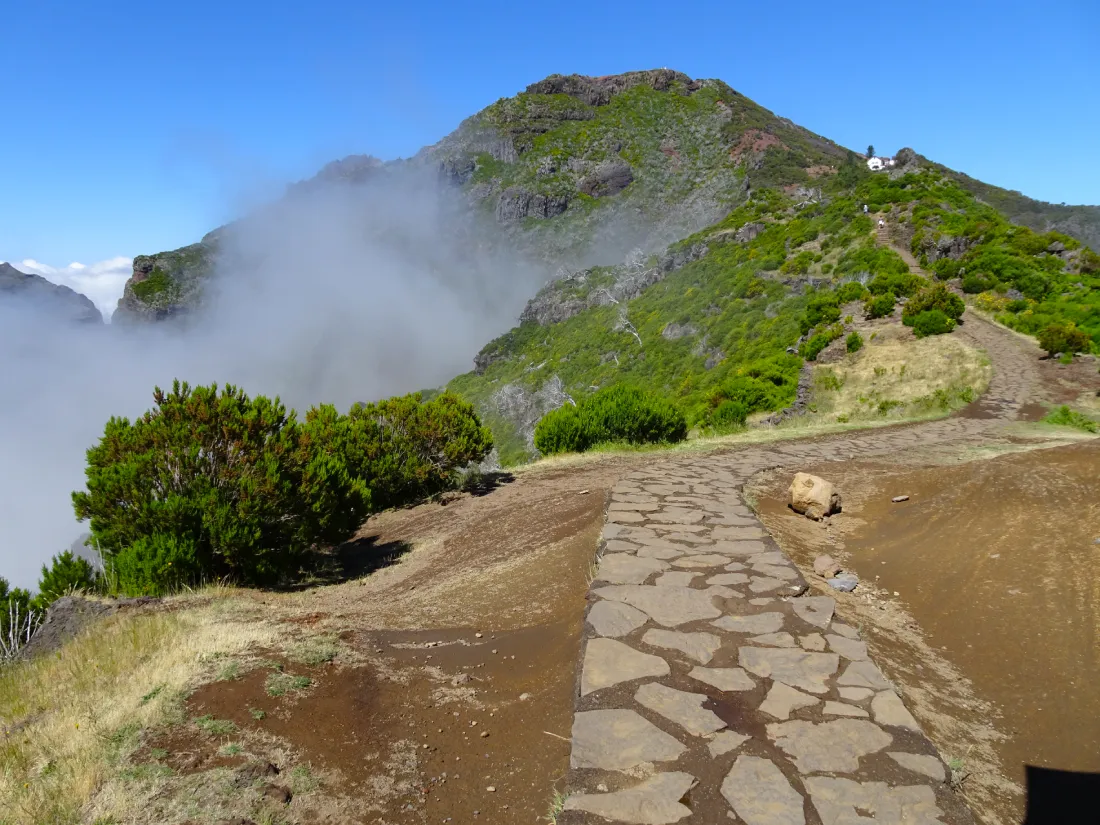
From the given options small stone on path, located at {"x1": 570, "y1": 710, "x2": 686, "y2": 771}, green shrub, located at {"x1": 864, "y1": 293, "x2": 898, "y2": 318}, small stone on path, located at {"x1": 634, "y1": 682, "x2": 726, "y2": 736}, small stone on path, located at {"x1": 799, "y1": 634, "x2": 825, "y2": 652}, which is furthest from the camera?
green shrub, located at {"x1": 864, "y1": 293, "x2": 898, "y2": 318}

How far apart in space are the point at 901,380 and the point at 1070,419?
175 inches

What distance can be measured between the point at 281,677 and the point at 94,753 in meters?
0.94

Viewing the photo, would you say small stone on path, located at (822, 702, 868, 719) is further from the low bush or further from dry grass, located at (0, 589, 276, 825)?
the low bush

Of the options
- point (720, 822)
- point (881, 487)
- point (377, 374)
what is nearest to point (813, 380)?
point (881, 487)

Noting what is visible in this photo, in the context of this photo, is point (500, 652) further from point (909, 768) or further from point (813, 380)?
point (813, 380)

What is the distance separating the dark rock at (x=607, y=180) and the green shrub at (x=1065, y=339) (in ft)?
225

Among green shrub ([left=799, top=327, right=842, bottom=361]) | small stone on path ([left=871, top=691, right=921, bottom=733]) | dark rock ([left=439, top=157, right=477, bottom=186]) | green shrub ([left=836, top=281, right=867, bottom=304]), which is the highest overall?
dark rock ([left=439, top=157, right=477, bottom=186])

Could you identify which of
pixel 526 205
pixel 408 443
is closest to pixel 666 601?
pixel 408 443

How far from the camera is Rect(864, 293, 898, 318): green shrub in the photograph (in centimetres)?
2112

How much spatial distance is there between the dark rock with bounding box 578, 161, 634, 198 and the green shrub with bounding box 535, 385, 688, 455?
73866 millimetres

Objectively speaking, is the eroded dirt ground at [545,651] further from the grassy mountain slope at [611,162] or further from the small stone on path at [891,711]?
the grassy mountain slope at [611,162]

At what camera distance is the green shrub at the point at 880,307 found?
21.1 meters

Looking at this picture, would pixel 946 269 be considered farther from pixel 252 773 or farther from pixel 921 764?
pixel 252 773

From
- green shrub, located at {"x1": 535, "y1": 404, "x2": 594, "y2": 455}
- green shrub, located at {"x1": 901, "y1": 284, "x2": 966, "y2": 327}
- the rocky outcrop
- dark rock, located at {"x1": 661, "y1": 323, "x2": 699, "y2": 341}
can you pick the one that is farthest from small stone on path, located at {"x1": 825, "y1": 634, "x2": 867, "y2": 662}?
the rocky outcrop
